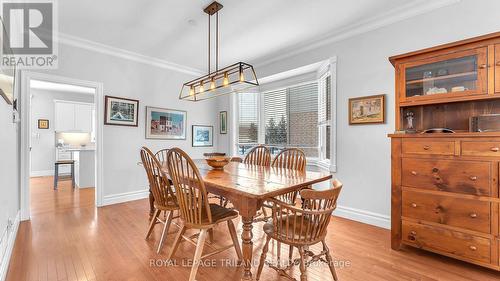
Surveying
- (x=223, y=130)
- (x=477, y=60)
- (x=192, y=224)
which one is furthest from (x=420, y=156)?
(x=223, y=130)

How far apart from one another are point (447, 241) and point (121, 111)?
4613mm

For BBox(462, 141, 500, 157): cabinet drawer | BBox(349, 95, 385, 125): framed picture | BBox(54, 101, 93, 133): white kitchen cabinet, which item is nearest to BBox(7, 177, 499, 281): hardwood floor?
BBox(462, 141, 500, 157): cabinet drawer

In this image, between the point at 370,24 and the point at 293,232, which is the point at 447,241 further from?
the point at 370,24

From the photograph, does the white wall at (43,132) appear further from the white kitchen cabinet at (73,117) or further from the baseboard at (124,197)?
the baseboard at (124,197)

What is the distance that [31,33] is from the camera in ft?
9.91

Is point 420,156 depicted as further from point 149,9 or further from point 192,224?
point 149,9

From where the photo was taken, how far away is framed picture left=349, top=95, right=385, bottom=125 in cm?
283

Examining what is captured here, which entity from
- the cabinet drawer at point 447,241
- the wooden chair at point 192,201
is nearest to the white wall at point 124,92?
the wooden chair at point 192,201

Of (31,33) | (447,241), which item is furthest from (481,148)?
(31,33)

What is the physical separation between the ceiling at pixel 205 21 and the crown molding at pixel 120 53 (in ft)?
0.36

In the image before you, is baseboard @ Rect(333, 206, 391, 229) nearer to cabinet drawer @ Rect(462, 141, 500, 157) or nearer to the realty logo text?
cabinet drawer @ Rect(462, 141, 500, 157)

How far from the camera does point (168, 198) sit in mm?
2340

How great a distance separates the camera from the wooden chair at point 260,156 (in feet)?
10.3

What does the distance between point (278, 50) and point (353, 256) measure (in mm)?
3195
